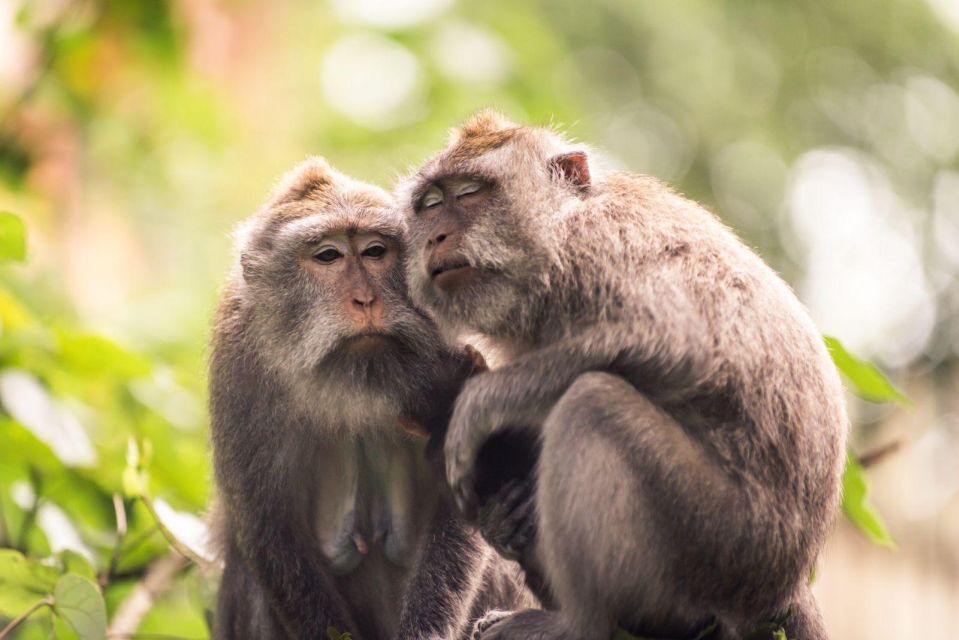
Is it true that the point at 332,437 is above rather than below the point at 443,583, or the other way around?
above

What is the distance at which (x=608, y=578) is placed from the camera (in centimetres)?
424

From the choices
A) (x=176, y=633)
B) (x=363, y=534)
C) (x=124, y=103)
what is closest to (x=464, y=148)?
(x=363, y=534)

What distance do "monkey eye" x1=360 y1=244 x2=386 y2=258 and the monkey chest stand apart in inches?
31.8

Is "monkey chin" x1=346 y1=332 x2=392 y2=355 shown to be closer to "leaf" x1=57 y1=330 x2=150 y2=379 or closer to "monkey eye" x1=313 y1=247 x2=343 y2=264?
"monkey eye" x1=313 y1=247 x2=343 y2=264

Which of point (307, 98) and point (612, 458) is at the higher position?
point (307, 98)

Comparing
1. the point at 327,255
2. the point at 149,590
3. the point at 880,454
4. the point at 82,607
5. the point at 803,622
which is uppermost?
the point at 327,255

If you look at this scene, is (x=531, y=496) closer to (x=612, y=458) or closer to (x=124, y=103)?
(x=612, y=458)

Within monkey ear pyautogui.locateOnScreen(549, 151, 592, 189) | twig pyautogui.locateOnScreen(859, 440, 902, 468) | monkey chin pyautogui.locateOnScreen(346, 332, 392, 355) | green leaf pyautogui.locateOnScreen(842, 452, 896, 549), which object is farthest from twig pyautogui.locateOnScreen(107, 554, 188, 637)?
twig pyautogui.locateOnScreen(859, 440, 902, 468)

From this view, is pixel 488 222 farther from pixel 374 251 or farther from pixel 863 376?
pixel 863 376

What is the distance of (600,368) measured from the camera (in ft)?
14.6

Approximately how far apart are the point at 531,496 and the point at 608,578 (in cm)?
49

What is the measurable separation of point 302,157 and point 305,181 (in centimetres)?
458

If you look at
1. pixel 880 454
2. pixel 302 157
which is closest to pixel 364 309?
pixel 880 454

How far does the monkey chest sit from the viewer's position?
217 inches
